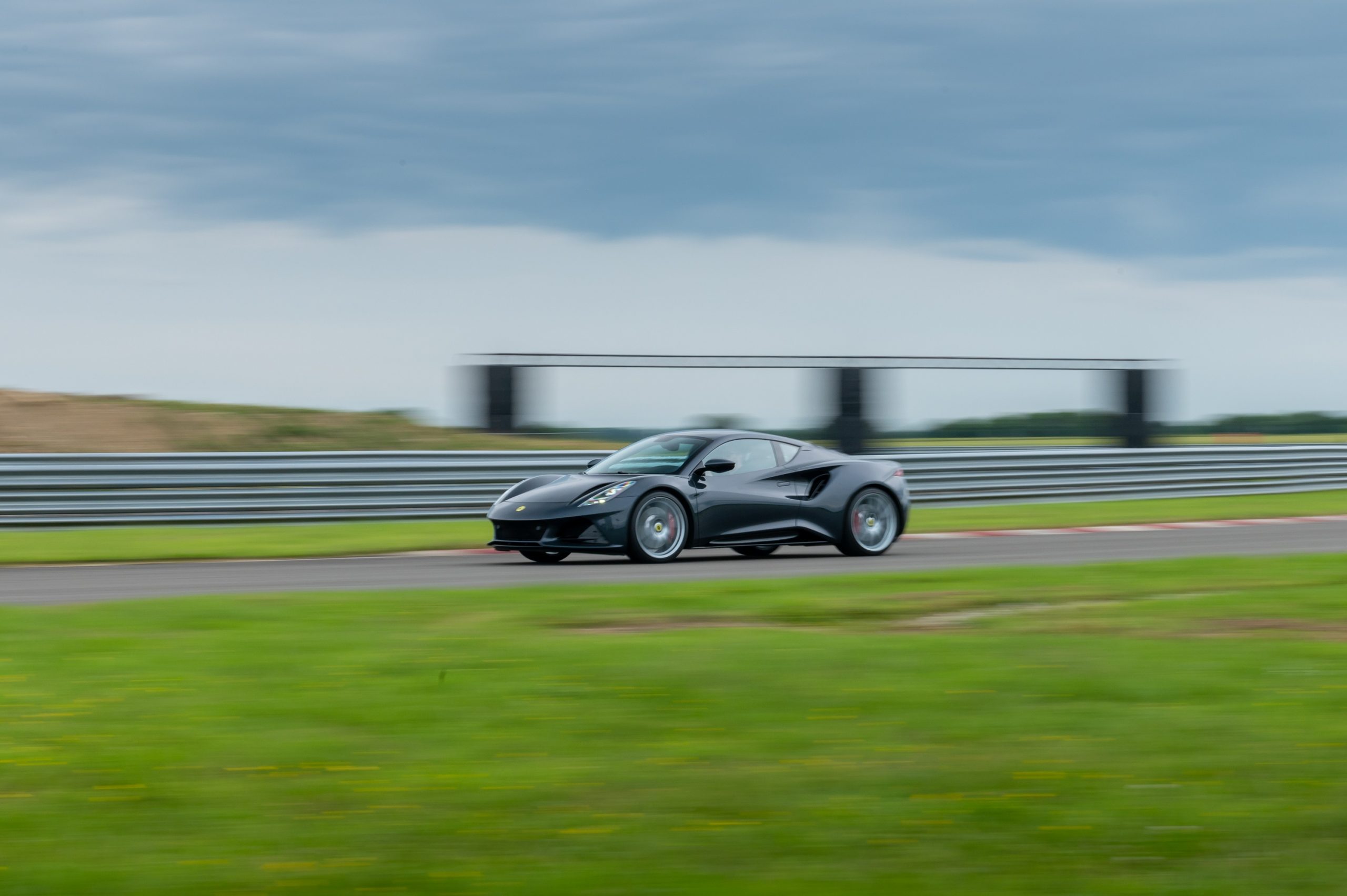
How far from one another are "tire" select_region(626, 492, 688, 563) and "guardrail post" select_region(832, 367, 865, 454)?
31.1 ft

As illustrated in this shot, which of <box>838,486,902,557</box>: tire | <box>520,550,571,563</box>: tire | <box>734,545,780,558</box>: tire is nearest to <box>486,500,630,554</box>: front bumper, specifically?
<box>520,550,571,563</box>: tire

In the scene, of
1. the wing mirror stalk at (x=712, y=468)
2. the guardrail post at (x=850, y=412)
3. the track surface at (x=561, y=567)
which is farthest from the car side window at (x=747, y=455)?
the guardrail post at (x=850, y=412)

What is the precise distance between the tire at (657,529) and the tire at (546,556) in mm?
775

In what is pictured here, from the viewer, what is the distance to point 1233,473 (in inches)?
962

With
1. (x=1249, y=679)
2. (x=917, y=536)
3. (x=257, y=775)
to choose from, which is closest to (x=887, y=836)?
(x=257, y=775)

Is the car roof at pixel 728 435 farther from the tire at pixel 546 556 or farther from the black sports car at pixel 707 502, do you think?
the tire at pixel 546 556

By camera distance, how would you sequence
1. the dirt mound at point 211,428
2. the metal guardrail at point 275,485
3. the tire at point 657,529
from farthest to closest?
the dirt mound at point 211,428 → the metal guardrail at point 275,485 → the tire at point 657,529

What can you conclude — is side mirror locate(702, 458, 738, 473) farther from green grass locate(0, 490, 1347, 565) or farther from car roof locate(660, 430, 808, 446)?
green grass locate(0, 490, 1347, 565)

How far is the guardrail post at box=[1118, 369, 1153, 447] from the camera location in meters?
25.0

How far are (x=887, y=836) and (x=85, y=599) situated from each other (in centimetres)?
734

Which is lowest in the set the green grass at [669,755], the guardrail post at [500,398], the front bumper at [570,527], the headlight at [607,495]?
the green grass at [669,755]

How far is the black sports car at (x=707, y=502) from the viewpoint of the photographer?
12656 millimetres

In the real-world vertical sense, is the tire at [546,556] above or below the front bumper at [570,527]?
below

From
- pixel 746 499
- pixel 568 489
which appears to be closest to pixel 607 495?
pixel 568 489
